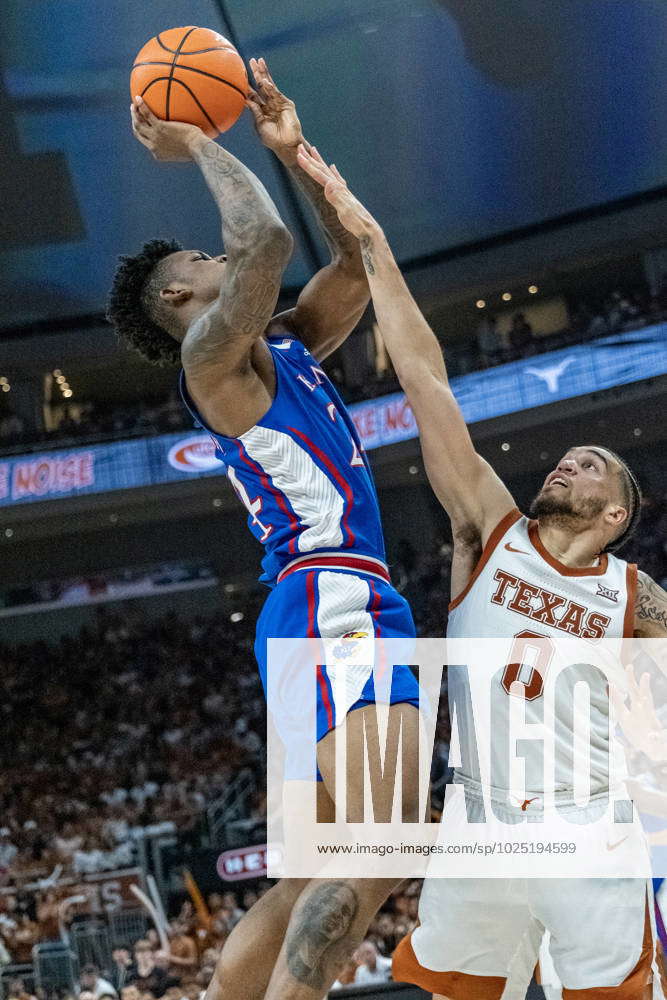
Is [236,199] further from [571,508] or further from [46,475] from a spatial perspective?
[46,475]

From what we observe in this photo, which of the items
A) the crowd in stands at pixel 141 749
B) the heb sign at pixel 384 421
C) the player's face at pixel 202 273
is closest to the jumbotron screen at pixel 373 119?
the heb sign at pixel 384 421

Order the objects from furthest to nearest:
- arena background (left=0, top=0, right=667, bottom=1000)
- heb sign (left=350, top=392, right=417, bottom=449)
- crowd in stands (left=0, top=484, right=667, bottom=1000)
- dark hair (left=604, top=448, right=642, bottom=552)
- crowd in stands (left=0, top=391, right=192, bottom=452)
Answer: crowd in stands (left=0, top=391, right=192, bottom=452) → heb sign (left=350, top=392, right=417, bottom=449) → arena background (left=0, top=0, right=667, bottom=1000) → crowd in stands (left=0, top=484, right=667, bottom=1000) → dark hair (left=604, top=448, right=642, bottom=552)

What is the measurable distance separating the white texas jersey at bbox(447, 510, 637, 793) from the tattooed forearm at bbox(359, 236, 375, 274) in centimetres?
96

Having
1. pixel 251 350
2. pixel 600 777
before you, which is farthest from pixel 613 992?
pixel 251 350

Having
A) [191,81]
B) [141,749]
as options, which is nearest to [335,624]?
[191,81]

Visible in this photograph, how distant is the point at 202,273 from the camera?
142 inches

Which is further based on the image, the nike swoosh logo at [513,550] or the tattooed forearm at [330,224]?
the tattooed forearm at [330,224]

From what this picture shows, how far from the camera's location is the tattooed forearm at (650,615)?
147 inches

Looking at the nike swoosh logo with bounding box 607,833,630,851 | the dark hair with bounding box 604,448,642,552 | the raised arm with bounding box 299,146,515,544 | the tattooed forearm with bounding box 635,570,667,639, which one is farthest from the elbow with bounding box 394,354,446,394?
the nike swoosh logo with bounding box 607,833,630,851

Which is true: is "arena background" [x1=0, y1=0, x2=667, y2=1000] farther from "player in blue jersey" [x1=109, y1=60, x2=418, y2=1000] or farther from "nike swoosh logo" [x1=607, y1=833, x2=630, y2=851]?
"player in blue jersey" [x1=109, y1=60, x2=418, y2=1000]

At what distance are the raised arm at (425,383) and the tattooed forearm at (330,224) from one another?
0.17 meters

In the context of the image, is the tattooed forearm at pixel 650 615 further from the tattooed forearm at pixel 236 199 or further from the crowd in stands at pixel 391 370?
the crowd in stands at pixel 391 370

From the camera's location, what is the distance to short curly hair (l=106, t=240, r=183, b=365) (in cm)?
376

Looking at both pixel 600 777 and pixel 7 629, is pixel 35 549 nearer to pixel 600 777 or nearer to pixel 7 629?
pixel 7 629
